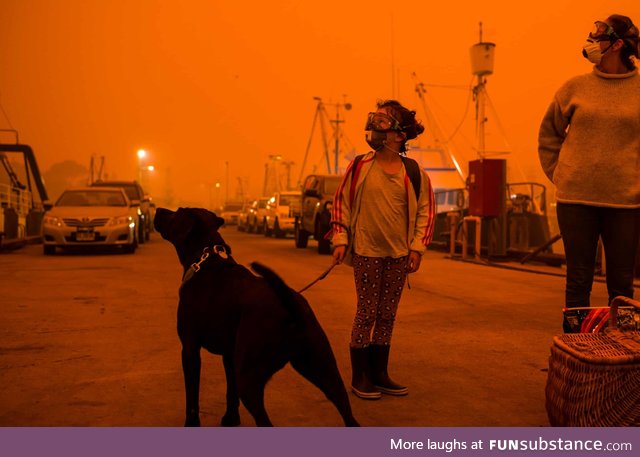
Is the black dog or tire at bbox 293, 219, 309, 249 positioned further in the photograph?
tire at bbox 293, 219, 309, 249

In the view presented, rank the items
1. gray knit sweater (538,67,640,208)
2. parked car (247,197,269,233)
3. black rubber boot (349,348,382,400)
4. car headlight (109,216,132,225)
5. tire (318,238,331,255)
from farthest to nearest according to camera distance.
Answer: parked car (247,197,269,233) < tire (318,238,331,255) < car headlight (109,216,132,225) < black rubber boot (349,348,382,400) < gray knit sweater (538,67,640,208)

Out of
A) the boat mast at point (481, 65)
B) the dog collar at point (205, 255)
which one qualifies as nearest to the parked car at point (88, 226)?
the boat mast at point (481, 65)

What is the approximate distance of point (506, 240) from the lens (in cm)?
1541

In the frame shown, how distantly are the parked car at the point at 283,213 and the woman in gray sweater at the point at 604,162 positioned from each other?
2132 cm

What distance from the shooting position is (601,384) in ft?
9.35

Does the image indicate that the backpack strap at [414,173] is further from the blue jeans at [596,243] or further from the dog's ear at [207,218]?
the dog's ear at [207,218]

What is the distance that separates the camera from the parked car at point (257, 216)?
1204 inches

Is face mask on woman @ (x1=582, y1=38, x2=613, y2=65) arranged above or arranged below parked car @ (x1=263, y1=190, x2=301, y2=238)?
above

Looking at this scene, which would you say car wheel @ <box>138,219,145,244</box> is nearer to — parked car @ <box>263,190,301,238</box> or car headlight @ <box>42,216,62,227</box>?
car headlight @ <box>42,216,62,227</box>

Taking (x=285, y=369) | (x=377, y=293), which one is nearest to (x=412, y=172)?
(x=377, y=293)

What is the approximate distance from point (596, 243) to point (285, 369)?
2.14m

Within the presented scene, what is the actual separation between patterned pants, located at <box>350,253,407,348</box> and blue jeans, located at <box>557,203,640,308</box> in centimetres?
95

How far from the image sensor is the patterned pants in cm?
402

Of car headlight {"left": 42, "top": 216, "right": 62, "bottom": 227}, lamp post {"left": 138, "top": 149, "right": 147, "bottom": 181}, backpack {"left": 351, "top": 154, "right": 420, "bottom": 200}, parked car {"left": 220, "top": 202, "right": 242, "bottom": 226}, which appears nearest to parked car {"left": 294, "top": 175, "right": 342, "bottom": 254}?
car headlight {"left": 42, "top": 216, "right": 62, "bottom": 227}
